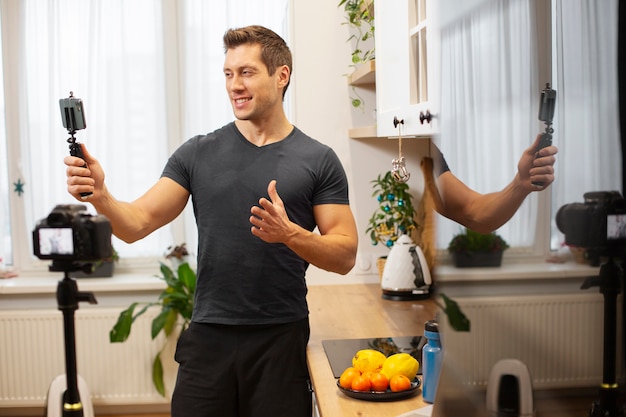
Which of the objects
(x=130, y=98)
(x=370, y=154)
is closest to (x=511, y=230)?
(x=370, y=154)

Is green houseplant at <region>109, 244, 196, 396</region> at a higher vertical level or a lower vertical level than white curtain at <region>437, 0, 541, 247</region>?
lower

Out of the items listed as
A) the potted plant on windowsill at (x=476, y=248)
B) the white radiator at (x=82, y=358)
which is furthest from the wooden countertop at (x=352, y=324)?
the potted plant on windowsill at (x=476, y=248)

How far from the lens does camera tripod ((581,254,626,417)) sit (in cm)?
11

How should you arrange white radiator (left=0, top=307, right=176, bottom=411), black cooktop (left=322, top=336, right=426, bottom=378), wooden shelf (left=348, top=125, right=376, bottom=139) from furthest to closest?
white radiator (left=0, top=307, right=176, bottom=411), wooden shelf (left=348, top=125, right=376, bottom=139), black cooktop (left=322, top=336, right=426, bottom=378)

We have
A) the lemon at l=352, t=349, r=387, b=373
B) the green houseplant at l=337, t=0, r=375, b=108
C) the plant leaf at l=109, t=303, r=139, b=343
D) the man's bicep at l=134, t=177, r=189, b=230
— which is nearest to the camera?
the lemon at l=352, t=349, r=387, b=373

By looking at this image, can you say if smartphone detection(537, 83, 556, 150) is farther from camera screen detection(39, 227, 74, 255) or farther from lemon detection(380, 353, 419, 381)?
camera screen detection(39, 227, 74, 255)

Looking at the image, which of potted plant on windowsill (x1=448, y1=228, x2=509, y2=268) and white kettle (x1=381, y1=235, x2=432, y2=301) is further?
Answer: white kettle (x1=381, y1=235, x2=432, y2=301)

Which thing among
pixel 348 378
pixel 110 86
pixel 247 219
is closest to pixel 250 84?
pixel 247 219

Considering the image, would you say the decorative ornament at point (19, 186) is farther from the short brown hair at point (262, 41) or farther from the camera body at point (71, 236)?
the short brown hair at point (262, 41)

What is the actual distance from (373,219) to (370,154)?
0.32 m

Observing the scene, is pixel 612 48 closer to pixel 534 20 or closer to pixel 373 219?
pixel 534 20

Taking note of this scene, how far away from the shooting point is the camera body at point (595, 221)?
0.35ft

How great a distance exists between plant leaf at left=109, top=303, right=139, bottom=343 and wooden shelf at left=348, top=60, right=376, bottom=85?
1491mm

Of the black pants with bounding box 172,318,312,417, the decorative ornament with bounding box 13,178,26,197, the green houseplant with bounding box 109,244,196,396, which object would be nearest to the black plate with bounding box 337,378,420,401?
the black pants with bounding box 172,318,312,417
